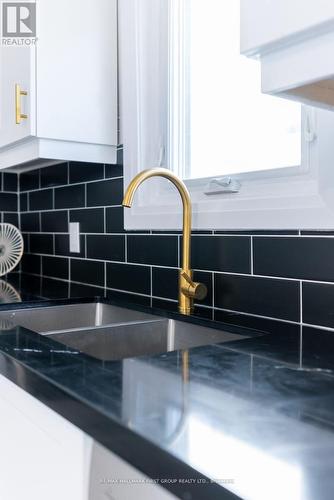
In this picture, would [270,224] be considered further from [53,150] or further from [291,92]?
[53,150]

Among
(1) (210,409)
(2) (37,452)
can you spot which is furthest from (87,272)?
(1) (210,409)

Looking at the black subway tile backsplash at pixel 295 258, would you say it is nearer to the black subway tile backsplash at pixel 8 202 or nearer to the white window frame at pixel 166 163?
the white window frame at pixel 166 163

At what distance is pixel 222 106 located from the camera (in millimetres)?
1520

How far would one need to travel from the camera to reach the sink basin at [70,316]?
1.50m

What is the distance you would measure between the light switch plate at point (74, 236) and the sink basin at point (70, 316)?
1.60 ft

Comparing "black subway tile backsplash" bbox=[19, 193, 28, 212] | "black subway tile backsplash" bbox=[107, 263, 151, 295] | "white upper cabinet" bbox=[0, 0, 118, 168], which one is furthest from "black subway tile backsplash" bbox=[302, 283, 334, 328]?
"black subway tile backsplash" bbox=[19, 193, 28, 212]

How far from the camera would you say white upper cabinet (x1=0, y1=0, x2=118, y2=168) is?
1641 millimetres

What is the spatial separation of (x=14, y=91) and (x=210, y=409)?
4.63 ft

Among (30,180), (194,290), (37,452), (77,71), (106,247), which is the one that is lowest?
(37,452)

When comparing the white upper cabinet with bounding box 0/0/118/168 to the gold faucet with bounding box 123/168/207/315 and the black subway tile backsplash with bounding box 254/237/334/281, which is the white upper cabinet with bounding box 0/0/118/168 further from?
the black subway tile backsplash with bounding box 254/237/334/281

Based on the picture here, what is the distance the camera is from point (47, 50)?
165 centimetres

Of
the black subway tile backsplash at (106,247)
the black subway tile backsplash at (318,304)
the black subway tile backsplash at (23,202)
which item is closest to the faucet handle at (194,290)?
the black subway tile backsplash at (318,304)

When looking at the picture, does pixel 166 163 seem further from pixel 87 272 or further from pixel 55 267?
pixel 55 267

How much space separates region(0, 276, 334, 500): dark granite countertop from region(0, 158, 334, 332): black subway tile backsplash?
0.69 ft
